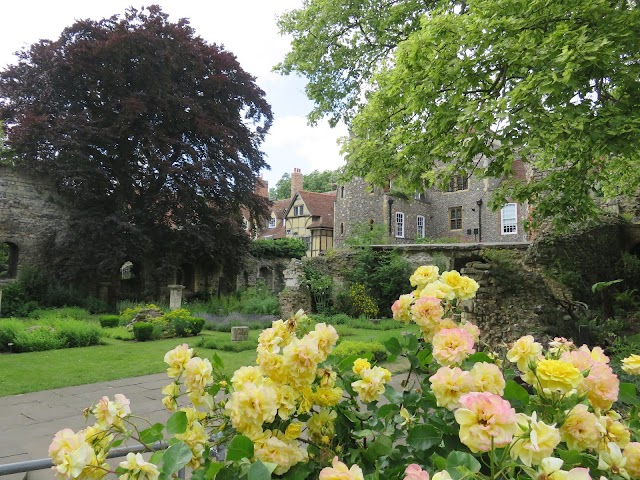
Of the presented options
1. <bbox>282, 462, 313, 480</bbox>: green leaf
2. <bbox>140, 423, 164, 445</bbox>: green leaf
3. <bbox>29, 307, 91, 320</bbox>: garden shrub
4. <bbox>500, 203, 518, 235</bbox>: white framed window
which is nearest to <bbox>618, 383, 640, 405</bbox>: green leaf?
<bbox>282, 462, 313, 480</bbox>: green leaf

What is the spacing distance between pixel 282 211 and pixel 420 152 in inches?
1393

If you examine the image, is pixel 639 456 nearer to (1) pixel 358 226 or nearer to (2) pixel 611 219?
(2) pixel 611 219

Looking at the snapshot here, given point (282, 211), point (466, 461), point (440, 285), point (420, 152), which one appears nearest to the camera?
point (466, 461)

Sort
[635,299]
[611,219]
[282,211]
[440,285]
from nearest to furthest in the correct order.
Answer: [440,285] < [635,299] < [611,219] < [282,211]

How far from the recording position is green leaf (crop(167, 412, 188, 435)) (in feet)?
4.36

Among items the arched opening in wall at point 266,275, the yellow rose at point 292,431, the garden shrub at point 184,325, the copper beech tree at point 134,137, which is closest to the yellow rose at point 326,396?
the yellow rose at point 292,431

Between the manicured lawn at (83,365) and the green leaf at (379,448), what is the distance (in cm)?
492

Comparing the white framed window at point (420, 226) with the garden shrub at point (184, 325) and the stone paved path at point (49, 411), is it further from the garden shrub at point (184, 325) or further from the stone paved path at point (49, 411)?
the stone paved path at point (49, 411)

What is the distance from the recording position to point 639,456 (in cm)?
115

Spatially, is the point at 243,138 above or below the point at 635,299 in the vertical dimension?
above

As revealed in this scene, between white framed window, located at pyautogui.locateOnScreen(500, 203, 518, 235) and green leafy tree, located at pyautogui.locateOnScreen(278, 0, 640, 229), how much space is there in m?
20.8

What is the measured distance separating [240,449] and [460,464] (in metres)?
0.57

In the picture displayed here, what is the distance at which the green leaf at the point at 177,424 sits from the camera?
52.3 inches

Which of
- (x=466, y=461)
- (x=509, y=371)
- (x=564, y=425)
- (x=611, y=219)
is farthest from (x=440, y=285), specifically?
(x=611, y=219)
